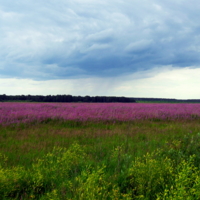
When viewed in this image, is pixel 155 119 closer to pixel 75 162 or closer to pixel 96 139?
pixel 96 139

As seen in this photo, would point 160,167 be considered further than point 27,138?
No

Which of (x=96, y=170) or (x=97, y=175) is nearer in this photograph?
(x=97, y=175)

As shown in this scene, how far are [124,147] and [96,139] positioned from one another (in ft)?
4.95

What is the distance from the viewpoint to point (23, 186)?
3408 millimetres

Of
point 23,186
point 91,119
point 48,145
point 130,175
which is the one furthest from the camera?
point 91,119

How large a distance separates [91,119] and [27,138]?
189 inches

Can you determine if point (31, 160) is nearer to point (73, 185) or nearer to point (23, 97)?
point (73, 185)

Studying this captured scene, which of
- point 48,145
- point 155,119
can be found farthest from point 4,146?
point 155,119

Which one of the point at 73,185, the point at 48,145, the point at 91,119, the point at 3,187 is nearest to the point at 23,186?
the point at 3,187

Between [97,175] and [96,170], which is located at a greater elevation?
[97,175]

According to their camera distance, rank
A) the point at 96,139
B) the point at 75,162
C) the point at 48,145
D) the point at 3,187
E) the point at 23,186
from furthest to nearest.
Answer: the point at 96,139
the point at 48,145
the point at 75,162
the point at 23,186
the point at 3,187

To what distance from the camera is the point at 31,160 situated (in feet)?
15.3

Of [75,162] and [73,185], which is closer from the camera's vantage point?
[73,185]

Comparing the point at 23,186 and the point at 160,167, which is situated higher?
the point at 160,167
